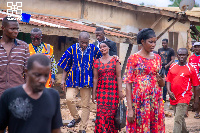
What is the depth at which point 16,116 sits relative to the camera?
245 cm

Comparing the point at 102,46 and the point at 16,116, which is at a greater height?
the point at 102,46

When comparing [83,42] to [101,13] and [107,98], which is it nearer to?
[107,98]

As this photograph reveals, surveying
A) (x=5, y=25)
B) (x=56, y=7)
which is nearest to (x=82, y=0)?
(x=56, y=7)

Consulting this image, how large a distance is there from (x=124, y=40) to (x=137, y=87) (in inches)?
266

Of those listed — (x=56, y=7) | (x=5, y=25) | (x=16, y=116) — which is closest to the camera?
(x=16, y=116)

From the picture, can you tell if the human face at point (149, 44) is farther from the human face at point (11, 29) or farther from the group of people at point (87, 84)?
the human face at point (11, 29)

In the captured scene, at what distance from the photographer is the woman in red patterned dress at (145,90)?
14.3 feet

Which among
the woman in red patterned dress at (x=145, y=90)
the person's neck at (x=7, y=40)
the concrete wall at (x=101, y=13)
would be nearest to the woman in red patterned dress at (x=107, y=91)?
the woman in red patterned dress at (x=145, y=90)

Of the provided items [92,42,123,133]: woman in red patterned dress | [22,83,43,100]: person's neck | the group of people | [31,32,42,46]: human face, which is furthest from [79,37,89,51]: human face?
[22,83,43,100]: person's neck

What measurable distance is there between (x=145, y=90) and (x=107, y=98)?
1.40 metres

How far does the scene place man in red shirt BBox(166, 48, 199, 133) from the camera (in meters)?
5.79

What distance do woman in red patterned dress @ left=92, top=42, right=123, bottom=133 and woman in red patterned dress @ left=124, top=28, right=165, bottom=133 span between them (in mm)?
1128

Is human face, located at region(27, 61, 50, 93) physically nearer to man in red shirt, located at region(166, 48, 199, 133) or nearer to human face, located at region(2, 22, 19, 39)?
human face, located at region(2, 22, 19, 39)

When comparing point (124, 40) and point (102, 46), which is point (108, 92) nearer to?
point (102, 46)
